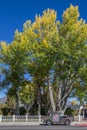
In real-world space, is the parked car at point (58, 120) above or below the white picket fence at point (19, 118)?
below

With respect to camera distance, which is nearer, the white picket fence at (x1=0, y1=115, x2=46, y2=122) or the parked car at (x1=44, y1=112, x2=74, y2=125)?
the parked car at (x1=44, y1=112, x2=74, y2=125)

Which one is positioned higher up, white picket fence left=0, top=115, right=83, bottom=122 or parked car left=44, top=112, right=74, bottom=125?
white picket fence left=0, top=115, right=83, bottom=122

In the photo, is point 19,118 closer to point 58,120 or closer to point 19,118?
point 19,118

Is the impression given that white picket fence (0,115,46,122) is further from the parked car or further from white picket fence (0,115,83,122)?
the parked car

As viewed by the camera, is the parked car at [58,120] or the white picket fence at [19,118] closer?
the parked car at [58,120]

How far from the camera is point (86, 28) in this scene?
5356 cm

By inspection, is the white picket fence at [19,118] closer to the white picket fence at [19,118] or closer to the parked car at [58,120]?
the white picket fence at [19,118]

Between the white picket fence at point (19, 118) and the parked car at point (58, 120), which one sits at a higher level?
the white picket fence at point (19, 118)

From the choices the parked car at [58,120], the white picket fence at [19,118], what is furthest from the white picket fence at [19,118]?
the parked car at [58,120]

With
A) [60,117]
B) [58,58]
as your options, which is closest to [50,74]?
[58,58]

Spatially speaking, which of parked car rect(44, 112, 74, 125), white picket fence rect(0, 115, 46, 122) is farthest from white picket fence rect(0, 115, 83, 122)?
parked car rect(44, 112, 74, 125)

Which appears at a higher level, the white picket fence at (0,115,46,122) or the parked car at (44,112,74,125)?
the white picket fence at (0,115,46,122)

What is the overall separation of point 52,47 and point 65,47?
70.3 inches

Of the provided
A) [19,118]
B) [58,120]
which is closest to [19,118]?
Result: [19,118]
